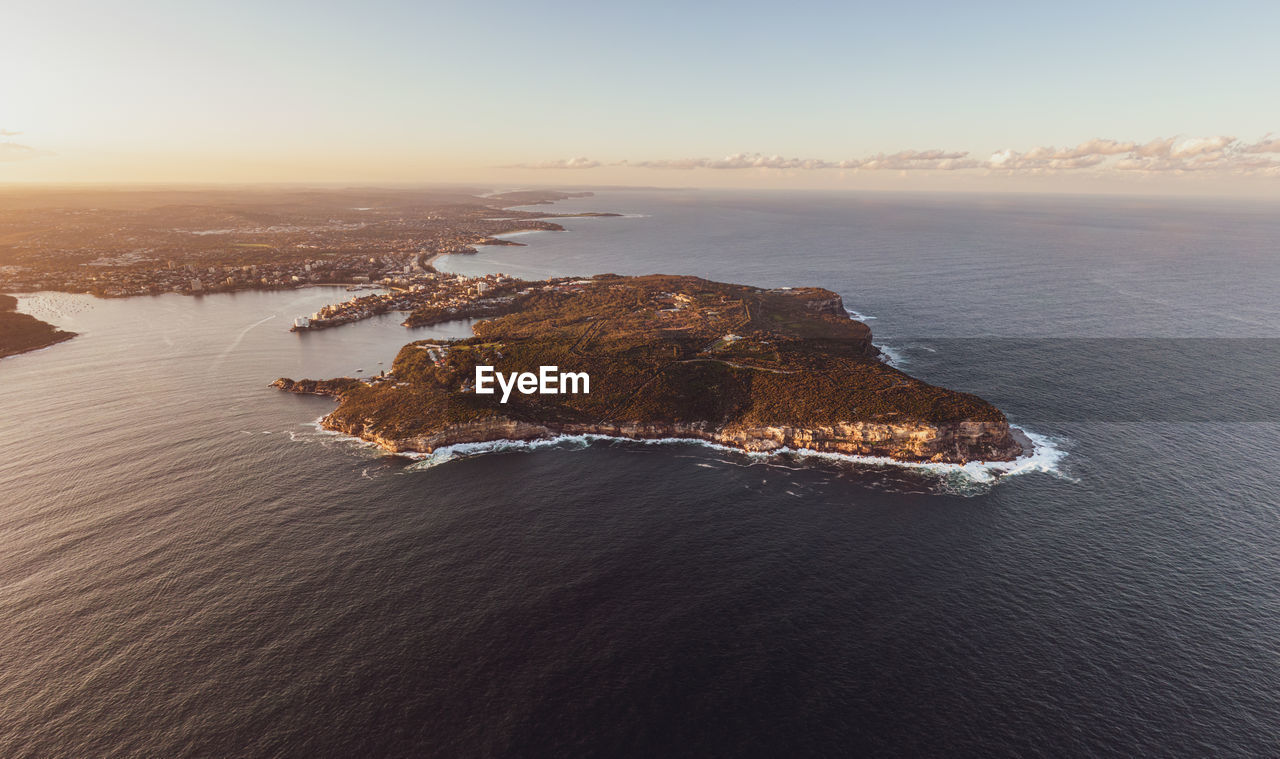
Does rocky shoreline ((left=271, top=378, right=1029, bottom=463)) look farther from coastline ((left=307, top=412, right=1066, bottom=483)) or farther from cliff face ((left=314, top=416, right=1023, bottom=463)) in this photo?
coastline ((left=307, top=412, right=1066, bottom=483))

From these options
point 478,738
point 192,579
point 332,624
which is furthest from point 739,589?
point 192,579

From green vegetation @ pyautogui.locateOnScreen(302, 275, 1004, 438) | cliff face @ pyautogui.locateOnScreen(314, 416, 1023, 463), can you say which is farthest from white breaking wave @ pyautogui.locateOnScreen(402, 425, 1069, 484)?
green vegetation @ pyautogui.locateOnScreen(302, 275, 1004, 438)

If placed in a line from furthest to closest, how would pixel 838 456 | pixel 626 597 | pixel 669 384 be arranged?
pixel 669 384 → pixel 838 456 → pixel 626 597

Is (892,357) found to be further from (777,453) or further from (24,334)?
(24,334)

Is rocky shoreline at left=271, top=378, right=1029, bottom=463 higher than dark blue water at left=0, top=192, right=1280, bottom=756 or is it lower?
higher

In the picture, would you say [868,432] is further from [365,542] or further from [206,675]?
[206,675]

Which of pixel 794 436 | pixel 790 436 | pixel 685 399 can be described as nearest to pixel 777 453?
pixel 790 436
